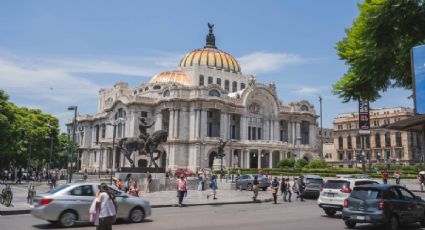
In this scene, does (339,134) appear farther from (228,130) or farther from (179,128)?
(179,128)

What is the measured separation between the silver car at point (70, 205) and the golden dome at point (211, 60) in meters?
76.6

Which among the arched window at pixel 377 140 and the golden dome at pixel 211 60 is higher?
the golden dome at pixel 211 60

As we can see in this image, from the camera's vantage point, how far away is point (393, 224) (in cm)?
1412

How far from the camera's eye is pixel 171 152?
74.1 meters

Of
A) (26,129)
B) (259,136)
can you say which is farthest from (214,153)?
(26,129)

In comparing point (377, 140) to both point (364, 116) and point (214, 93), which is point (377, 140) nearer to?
point (214, 93)

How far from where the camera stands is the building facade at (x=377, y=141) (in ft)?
293

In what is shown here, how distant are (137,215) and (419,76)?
11.3 metres

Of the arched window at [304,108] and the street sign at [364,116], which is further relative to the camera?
the arched window at [304,108]

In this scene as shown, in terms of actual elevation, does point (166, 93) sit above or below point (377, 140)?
above

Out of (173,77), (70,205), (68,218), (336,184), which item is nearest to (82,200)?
(70,205)

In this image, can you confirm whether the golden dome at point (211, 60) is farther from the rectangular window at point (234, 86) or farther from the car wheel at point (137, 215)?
the car wheel at point (137, 215)

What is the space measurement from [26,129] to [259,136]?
4470 cm

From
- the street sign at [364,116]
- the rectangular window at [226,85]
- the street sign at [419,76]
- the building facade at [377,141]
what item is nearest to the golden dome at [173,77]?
the rectangular window at [226,85]
